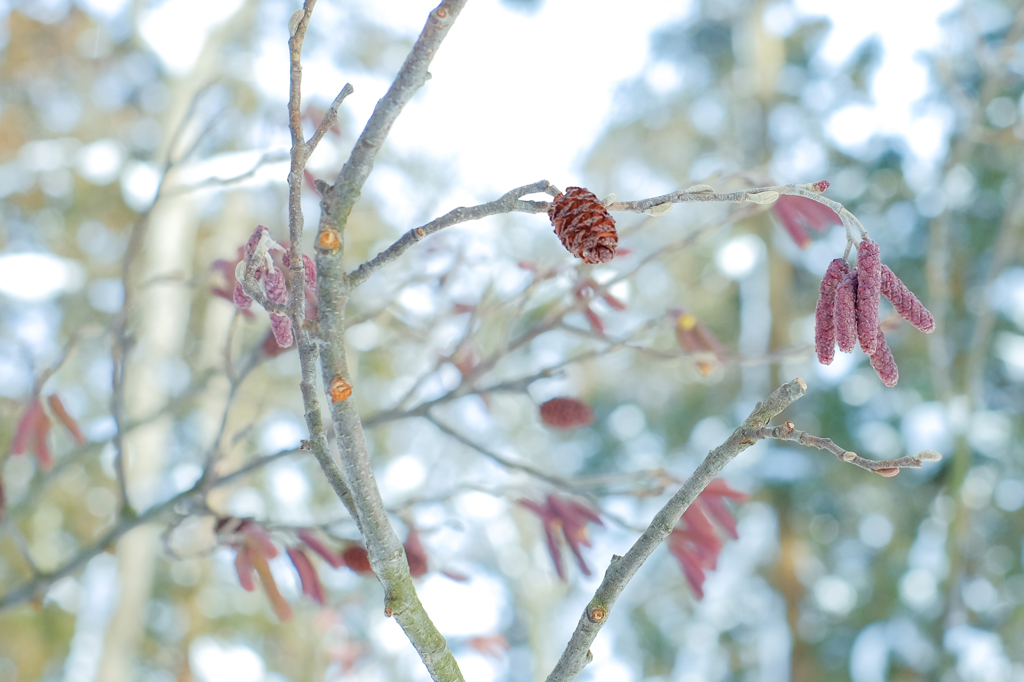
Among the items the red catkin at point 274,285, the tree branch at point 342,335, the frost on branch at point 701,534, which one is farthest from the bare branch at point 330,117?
the frost on branch at point 701,534

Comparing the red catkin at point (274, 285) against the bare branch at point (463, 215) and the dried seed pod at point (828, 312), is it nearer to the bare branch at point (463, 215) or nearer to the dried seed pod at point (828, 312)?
the bare branch at point (463, 215)

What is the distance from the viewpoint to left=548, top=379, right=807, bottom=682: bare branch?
1.78 feet

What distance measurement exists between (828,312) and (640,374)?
5.26 metres

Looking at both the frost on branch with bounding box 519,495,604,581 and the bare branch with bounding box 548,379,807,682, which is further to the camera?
the frost on branch with bounding box 519,495,604,581

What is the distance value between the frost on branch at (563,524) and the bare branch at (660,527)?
0.38 meters

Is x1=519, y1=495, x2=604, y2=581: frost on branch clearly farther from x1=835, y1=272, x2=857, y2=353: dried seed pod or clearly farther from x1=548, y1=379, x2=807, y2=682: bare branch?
x1=835, y1=272, x2=857, y2=353: dried seed pod

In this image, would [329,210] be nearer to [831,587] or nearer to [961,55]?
[961,55]

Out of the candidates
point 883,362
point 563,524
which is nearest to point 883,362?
point 883,362

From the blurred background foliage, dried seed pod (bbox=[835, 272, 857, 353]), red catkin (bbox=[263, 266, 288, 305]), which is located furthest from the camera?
the blurred background foliage

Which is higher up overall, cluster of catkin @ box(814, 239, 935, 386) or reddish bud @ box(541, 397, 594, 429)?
reddish bud @ box(541, 397, 594, 429)

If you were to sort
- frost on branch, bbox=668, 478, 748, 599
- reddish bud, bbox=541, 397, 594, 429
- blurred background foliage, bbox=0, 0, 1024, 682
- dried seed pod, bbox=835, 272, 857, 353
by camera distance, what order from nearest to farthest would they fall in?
dried seed pod, bbox=835, 272, 857, 353 → frost on branch, bbox=668, 478, 748, 599 → reddish bud, bbox=541, 397, 594, 429 → blurred background foliage, bbox=0, 0, 1024, 682

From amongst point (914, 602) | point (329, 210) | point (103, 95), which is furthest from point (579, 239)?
point (103, 95)

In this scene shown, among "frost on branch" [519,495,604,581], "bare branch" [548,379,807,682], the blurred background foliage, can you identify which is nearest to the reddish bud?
"frost on branch" [519,495,604,581]

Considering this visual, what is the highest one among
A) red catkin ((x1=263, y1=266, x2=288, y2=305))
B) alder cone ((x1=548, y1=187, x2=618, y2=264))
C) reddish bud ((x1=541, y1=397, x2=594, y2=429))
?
reddish bud ((x1=541, y1=397, x2=594, y2=429))
